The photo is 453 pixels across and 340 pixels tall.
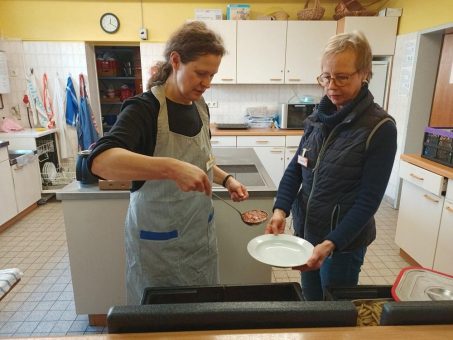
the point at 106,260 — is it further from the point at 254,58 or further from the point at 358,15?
the point at 358,15

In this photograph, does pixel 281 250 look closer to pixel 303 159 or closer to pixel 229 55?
pixel 303 159

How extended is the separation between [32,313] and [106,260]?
713 mm

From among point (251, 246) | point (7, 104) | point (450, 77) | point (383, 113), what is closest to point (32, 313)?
point (251, 246)

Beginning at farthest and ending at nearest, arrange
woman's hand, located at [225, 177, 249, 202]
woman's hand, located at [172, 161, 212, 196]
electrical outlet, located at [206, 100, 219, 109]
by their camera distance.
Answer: electrical outlet, located at [206, 100, 219, 109]
woman's hand, located at [225, 177, 249, 202]
woman's hand, located at [172, 161, 212, 196]

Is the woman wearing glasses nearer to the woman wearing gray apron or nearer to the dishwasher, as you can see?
the woman wearing gray apron

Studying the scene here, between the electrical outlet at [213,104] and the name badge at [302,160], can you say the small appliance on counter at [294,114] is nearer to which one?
the electrical outlet at [213,104]

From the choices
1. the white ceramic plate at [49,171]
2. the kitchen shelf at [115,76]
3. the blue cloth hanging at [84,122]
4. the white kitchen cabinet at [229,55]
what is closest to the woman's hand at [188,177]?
the white kitchen cabinet at [229,55]

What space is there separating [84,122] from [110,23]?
4.01 feet

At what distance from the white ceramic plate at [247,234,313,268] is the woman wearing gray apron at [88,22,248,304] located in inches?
7.5

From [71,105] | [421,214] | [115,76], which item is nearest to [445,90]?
[421,214]

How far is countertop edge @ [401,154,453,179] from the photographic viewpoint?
6.92ft

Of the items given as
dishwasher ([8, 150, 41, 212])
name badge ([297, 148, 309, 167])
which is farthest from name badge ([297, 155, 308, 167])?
dishwasher ([8, 150, 41, 212])

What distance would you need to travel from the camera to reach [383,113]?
112 cm

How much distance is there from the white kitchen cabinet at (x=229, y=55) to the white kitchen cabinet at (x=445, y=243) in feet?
8.62
